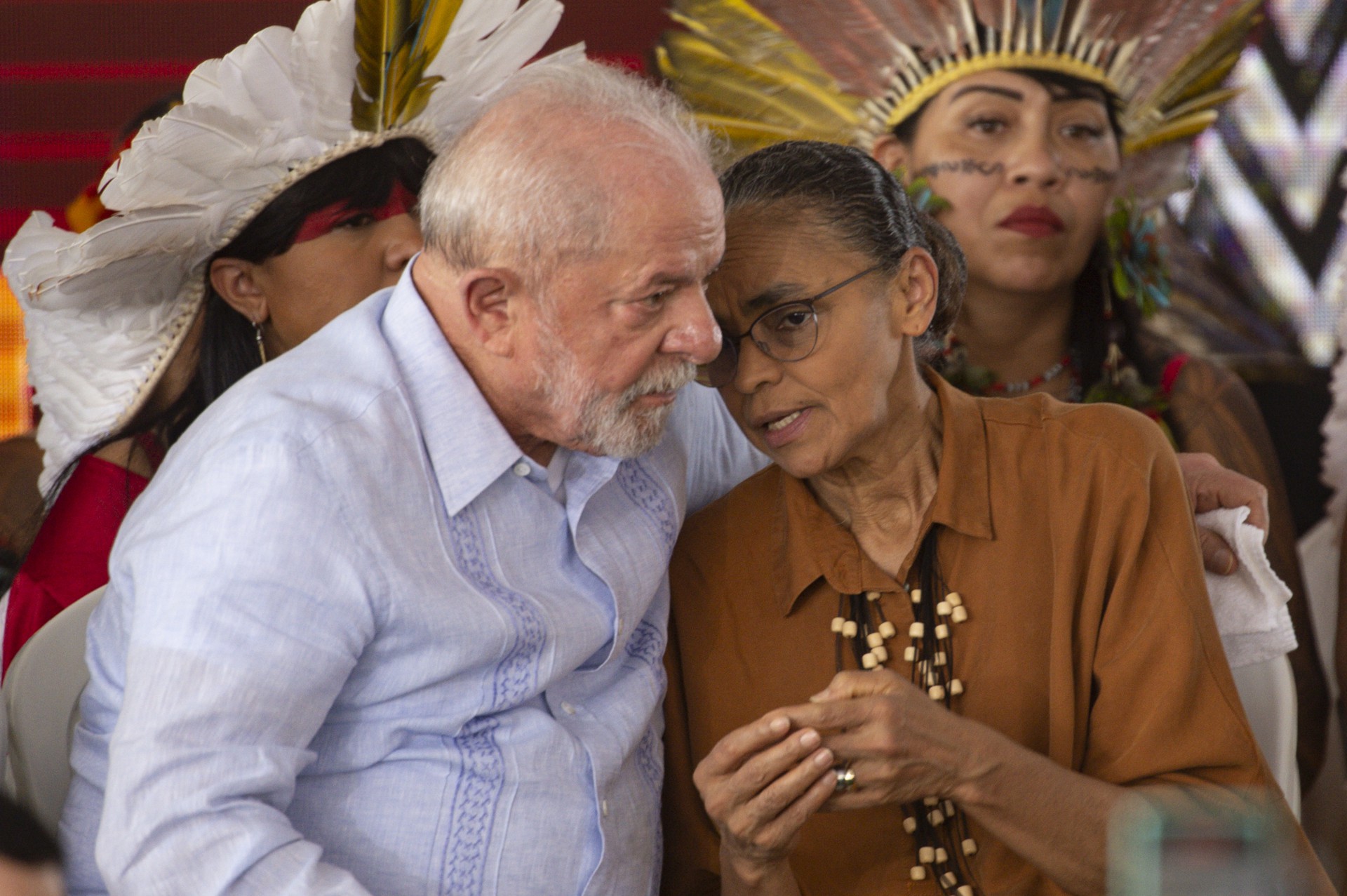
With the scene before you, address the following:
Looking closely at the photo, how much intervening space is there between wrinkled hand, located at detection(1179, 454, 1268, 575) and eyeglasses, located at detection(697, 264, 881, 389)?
1.82 ft

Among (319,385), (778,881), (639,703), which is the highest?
(319,385)

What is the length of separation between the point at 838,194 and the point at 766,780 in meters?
0.76

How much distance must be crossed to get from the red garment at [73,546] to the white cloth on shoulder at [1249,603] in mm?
1562

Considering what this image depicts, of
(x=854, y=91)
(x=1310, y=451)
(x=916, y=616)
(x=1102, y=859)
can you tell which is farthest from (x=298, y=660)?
(x=1310, y=451)

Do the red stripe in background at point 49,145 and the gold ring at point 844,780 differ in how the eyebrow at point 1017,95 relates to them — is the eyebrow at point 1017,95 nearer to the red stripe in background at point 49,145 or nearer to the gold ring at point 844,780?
the gold ring at point 844,780

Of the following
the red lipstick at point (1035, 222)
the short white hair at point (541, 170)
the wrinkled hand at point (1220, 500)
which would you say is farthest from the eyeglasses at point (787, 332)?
the red lipstick at point (1035, 222)

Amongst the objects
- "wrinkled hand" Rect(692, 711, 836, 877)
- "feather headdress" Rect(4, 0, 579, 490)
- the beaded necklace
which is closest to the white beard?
"wrinkled hand" Rect(692, 711, 836, 877)

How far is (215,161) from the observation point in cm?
202

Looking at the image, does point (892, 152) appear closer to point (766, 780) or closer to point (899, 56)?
point (899, 56)

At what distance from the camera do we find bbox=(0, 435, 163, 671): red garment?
2.11 metres

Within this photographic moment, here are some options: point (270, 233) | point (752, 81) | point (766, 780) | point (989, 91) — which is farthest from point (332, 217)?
point (989, 91)

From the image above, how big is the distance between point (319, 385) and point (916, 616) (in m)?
0.80

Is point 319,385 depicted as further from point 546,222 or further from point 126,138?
point 126,138

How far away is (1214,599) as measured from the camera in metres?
1.88
